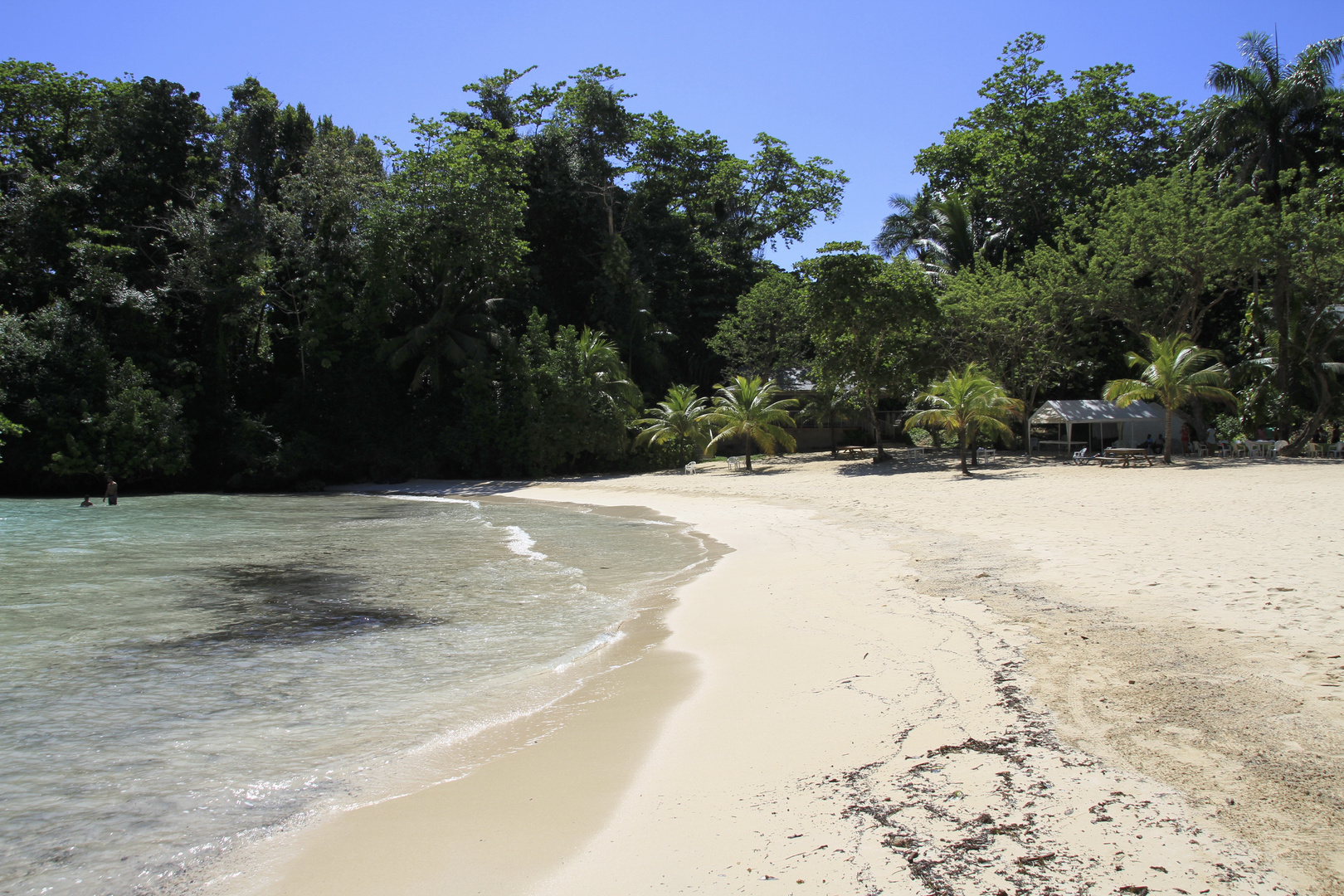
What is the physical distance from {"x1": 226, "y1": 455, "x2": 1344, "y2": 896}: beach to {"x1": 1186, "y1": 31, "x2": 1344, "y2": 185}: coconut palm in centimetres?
2372

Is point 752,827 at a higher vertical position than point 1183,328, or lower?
lower

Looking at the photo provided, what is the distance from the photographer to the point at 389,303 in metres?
25.8

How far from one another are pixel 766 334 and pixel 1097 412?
11.9 metres

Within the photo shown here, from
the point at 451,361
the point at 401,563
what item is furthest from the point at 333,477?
the point at 401,563

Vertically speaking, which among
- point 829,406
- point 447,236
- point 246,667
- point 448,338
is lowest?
point 246,667

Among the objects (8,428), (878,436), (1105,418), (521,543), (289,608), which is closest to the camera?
(289,608)

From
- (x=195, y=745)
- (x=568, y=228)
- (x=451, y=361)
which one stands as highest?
(x=568, y=228)

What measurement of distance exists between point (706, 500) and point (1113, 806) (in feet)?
48.7

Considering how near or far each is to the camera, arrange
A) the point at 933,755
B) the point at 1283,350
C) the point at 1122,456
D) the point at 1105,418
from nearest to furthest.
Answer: the point at 933,755 < the point at 1122,456 < the point at 1283,350 < the point at 1105,418

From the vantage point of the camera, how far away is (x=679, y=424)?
83.3 feet

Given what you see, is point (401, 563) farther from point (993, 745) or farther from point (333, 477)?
point (333, 477)

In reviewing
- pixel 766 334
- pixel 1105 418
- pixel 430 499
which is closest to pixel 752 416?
pixel 766 334

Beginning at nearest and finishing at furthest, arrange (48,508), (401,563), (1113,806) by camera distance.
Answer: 1. (1113,806)
2. (401,563)
3. (48,508)

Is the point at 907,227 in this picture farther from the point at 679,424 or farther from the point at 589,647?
the point at 589,647
